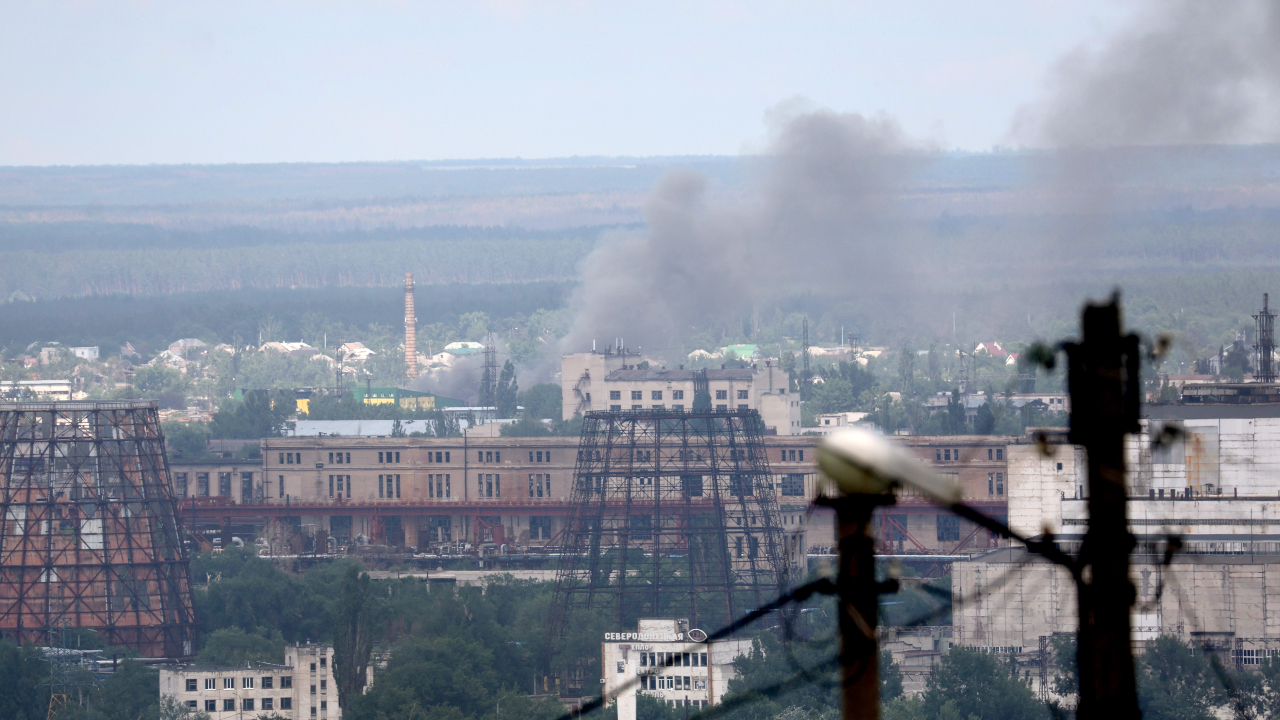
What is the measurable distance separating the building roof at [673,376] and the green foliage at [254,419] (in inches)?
722

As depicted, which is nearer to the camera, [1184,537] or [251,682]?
[1184,537]

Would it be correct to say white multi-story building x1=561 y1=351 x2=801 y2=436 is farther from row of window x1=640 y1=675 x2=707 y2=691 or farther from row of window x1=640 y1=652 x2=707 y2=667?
row of window x1=640 y1=675 x2=707 y2=691

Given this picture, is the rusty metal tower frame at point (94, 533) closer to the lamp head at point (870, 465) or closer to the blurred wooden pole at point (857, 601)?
the blurred wooden pole at point (857, 601)

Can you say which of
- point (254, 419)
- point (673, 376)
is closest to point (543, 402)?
point (254, 419)

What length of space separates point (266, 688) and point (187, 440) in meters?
54.5

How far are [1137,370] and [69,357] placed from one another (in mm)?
165200

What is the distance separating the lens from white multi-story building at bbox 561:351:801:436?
286 ft

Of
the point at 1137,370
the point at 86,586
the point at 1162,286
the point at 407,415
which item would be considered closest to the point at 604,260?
the point at 407,415

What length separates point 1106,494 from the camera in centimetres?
586

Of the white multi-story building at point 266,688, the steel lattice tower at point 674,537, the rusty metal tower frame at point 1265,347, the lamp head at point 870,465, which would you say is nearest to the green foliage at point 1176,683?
the steel lattice tower at point 674,537

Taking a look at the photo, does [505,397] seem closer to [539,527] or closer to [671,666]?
[539,527]

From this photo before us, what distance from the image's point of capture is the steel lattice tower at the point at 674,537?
49.9 meters

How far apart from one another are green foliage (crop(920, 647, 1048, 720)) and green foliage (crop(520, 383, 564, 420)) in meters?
65.9

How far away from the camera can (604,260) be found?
128 meters
